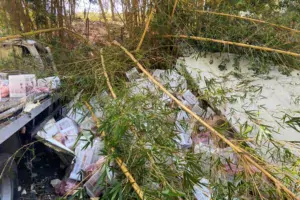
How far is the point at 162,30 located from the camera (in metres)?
3.20

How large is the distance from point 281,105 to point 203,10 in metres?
1.41

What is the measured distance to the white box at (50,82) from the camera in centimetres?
270

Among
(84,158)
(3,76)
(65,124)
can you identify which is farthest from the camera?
(3,76)

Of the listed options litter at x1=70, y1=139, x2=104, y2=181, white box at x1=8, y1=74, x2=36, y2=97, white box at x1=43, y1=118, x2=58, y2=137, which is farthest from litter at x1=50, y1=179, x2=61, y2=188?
white box at x1=8, y1=74, x2=36, y2=97

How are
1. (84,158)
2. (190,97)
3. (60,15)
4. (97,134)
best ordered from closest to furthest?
(97,134) → (84,158) → (190,97) → (60,15)

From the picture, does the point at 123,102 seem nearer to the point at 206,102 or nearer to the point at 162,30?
the point at 206,102

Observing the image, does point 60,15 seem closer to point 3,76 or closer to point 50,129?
point 3,76

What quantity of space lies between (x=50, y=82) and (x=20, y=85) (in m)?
0.28

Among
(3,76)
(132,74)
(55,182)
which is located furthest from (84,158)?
(3,76)

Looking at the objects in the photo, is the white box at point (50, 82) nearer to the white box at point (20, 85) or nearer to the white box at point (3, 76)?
the white box at point (20, 85)

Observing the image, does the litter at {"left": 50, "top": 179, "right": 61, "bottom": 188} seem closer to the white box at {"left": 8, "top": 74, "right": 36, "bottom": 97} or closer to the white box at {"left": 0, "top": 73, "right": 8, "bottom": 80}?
the white box at {"left": 8, "top": 74, "right": 36, "bottom": 97}

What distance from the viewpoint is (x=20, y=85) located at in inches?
98.9

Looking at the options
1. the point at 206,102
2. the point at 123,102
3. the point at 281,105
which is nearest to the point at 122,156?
the point at 123,102

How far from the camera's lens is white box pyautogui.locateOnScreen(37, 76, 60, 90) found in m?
2.70
